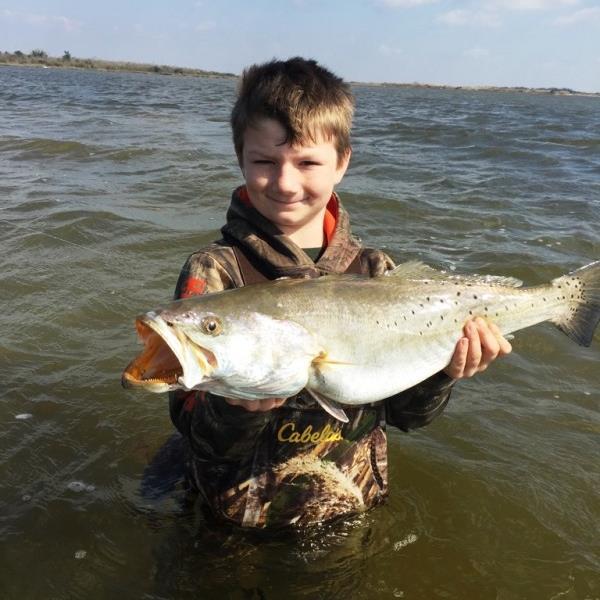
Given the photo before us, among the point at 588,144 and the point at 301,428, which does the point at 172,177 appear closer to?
the point at 301,428

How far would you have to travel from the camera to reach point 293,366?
2684mm

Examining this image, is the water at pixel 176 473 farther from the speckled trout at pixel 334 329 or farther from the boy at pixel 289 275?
the speckled trout at pixel 334 329

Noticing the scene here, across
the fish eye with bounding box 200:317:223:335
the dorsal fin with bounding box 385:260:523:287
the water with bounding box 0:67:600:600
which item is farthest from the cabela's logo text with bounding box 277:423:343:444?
the fish eye with bounding box 200:317:223:335

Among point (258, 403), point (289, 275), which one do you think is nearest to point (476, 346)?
point (289, 275)

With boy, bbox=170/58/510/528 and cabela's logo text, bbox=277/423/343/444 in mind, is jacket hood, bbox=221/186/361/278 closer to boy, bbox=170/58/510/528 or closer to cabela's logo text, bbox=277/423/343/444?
boy, bbox=170/58/510/528

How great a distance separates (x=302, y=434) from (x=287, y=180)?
137 centimetres

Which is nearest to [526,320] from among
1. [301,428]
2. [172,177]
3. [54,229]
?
[301,428]

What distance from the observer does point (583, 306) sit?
3602mm

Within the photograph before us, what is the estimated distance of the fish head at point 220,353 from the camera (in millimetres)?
2473

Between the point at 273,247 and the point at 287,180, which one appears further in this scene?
the point at 273,247

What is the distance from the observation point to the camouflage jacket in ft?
10.9

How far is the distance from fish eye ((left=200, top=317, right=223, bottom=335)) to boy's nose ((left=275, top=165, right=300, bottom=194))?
100 centimetres

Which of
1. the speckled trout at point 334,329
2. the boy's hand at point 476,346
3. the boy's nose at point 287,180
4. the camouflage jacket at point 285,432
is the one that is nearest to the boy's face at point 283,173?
the boy's nose at point 287,180

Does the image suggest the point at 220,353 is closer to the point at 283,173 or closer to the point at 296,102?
the point at 283,173
